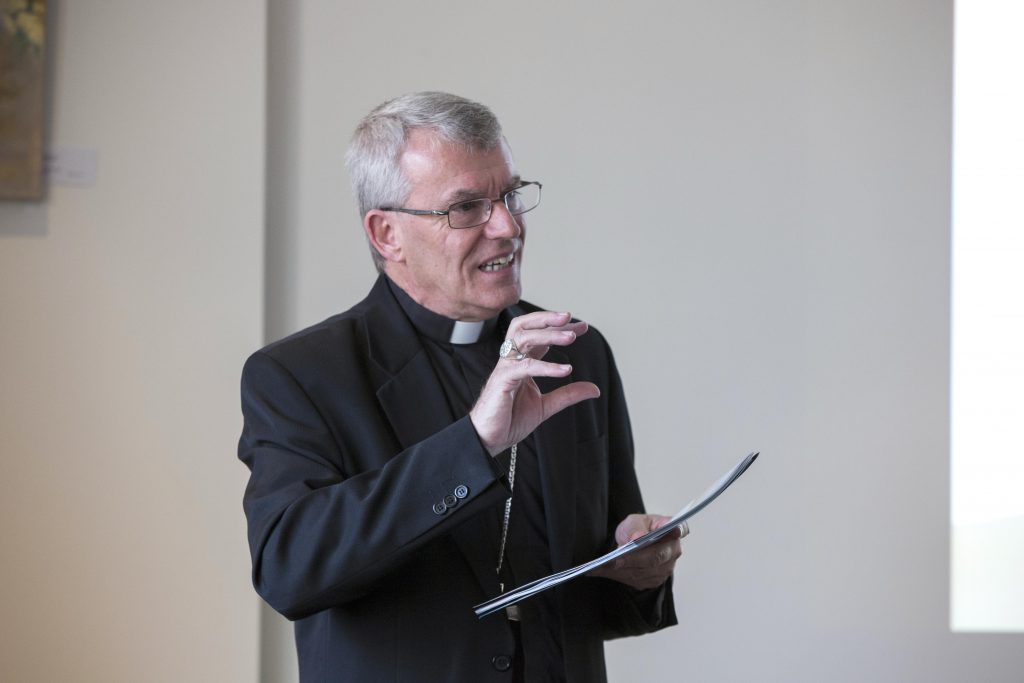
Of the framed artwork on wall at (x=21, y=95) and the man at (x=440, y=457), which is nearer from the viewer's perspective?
the man at (x=440, y=457)

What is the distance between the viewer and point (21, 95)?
315 cm

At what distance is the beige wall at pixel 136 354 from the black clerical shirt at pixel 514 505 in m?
1.49

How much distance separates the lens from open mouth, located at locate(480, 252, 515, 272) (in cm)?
183

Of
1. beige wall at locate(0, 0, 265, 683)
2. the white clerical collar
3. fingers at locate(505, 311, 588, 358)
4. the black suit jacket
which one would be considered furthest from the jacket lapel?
beige wall at locate(0, 0, 265, 683)

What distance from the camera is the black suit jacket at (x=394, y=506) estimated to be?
4.78ft

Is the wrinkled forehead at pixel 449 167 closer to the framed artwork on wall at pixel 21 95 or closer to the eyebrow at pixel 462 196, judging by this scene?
the eyebrow at pixel 462 196

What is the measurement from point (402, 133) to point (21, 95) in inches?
72.7

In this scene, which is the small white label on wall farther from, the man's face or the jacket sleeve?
the jacket sleeve

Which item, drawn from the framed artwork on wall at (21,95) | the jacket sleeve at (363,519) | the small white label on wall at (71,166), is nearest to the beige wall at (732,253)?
the small white label on wall at (71,166)

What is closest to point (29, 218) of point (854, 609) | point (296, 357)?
point (296, 357)

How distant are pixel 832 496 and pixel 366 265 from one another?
1.74m

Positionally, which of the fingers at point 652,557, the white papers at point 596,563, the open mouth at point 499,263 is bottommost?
the fingers at point 652,557

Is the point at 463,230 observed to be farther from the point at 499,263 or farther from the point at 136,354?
the point at 136,354

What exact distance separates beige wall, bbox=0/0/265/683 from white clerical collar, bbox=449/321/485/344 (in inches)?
58.8
